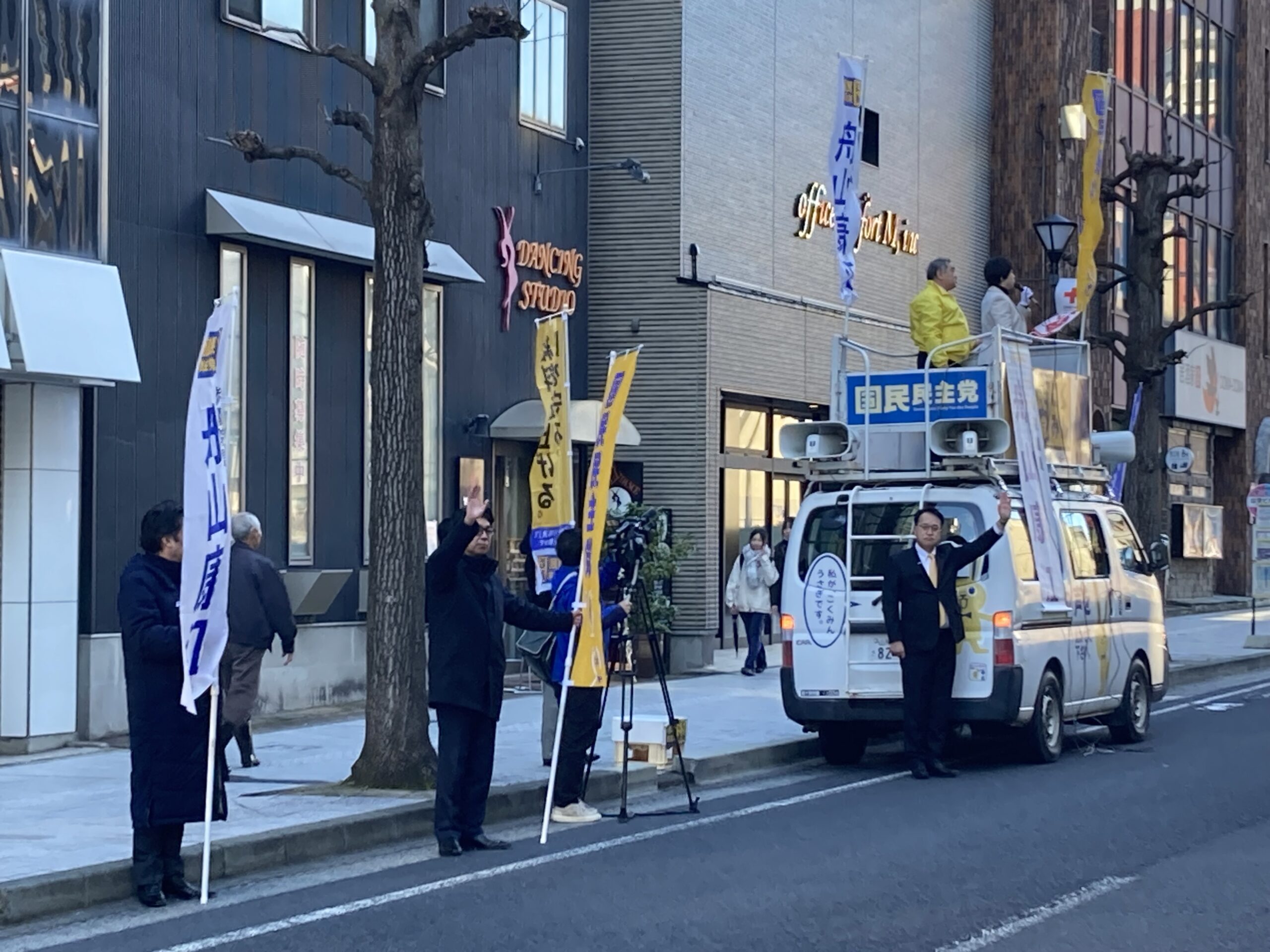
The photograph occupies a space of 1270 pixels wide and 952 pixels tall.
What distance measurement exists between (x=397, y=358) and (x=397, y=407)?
0.34 meters

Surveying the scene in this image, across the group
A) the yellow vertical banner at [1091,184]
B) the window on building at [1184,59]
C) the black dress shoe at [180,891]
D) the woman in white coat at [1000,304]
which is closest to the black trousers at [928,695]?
the woman in white coat at [1000,304]

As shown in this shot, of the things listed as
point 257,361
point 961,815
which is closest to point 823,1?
point 257,361

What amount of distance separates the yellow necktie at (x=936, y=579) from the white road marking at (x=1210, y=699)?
249 inches

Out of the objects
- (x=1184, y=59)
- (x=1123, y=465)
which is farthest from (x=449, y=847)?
(x=1184, y=59)

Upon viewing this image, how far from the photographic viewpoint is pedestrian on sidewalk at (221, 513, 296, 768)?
1245cm

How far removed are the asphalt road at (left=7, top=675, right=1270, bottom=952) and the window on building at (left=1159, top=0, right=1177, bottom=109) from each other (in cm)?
2982

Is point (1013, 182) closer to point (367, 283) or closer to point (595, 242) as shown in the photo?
point (595, 242)

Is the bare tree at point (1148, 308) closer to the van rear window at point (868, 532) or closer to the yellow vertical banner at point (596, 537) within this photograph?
the van rear window at point (868, 532)

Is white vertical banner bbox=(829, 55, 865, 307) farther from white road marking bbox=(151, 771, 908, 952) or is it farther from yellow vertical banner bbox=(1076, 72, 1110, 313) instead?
white road marking bbox=(151, 771, 908, 952)

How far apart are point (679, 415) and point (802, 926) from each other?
15.4m

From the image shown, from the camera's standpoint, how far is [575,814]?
11516 millimetres

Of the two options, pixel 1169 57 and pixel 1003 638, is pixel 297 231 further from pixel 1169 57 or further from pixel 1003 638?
pixel 1169 57

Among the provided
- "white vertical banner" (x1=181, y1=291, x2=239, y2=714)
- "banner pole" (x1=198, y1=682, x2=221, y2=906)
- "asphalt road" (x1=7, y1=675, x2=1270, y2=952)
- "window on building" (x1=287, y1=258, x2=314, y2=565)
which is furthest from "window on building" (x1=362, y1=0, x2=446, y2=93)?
"banner pole" (x1=198, y1=682, x2=221, y2=906)

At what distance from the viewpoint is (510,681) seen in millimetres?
20422
